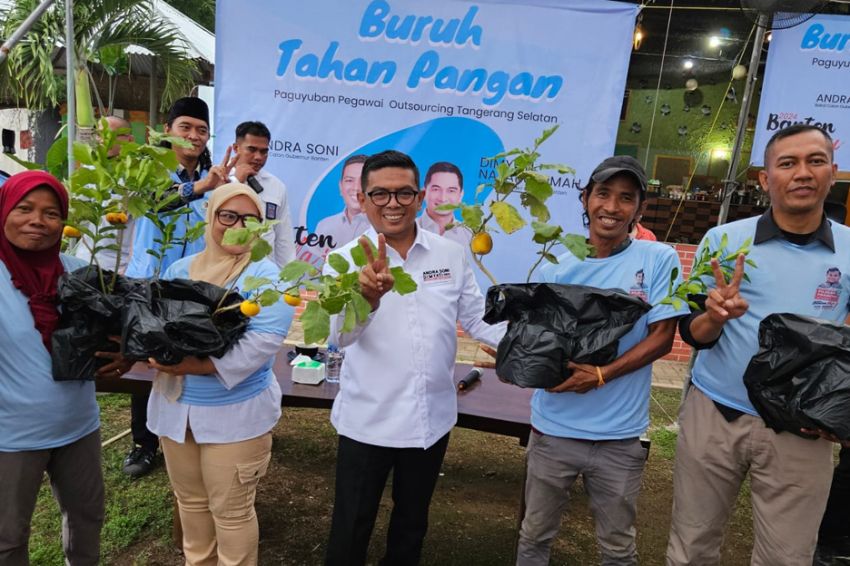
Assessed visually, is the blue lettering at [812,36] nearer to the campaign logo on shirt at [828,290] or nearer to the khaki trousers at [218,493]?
the campaign logo on shirt at [828,290]

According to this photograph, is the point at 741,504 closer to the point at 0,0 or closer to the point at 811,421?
the point at 811,421

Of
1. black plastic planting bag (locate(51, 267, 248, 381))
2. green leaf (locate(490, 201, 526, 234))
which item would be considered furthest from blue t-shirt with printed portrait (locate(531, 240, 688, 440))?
black plastic planting bag (locate(51, 267, 248, 381))

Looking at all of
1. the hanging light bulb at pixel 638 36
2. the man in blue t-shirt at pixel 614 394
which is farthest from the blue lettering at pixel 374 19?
the hanging light bulb at pixel 638 36

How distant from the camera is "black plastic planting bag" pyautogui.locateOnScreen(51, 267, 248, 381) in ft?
5.31

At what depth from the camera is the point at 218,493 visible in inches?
74.0

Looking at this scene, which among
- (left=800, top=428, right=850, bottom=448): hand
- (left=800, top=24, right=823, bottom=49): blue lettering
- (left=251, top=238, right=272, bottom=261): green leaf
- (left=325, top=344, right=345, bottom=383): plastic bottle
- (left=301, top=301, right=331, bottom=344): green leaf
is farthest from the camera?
(left=800, top=24, right=823, bottom=49): blue lettering

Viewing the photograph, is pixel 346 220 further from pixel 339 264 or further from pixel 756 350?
pixel 756 350

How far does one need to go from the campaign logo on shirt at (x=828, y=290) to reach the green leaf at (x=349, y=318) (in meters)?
1.47

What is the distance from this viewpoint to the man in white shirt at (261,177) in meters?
3.22

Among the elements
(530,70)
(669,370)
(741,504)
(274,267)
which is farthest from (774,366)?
(669,370)

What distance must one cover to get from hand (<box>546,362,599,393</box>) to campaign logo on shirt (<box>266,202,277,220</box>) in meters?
2.23

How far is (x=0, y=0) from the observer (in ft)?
19.2

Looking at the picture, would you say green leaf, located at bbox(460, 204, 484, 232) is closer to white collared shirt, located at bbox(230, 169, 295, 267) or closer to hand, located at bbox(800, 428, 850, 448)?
hand, located at bbox(800, 428, 850, 448)

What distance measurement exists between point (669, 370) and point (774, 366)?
4165 mm
